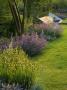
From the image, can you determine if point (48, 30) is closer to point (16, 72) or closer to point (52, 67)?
point (52, 67)

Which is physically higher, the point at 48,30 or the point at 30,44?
the point at 30,44

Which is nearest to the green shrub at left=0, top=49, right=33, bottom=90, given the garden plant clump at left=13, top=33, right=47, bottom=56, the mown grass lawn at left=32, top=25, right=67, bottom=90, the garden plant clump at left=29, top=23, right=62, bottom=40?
the mown grass lawn at left=32, top=25, right=67, bottom=90

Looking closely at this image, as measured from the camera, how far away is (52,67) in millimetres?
10617

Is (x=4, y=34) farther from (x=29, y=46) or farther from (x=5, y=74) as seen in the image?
(x=5, y=74)

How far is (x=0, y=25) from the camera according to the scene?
60.7 feet

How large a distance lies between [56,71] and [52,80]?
1196 millimetres

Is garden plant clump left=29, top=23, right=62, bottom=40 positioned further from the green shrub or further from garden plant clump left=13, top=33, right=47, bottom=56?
the green shrub

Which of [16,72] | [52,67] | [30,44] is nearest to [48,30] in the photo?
[30,44]

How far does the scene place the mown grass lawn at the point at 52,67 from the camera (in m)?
8.19

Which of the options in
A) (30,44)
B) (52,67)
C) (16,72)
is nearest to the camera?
(16,72)

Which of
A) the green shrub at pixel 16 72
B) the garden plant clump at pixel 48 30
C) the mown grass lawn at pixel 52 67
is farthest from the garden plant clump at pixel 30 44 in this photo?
the green shrub at pixel 16 72

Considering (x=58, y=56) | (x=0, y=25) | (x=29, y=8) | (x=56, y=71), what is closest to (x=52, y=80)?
(x=56, y=71)

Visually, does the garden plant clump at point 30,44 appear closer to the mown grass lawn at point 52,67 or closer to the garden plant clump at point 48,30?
the mown grass lawn at point 52,67

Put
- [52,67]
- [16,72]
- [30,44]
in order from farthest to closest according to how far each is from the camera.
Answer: [30,44] → [52,67] → [16,72]
